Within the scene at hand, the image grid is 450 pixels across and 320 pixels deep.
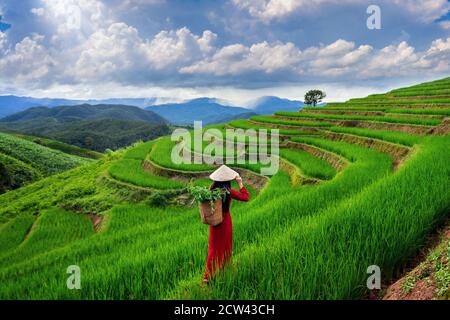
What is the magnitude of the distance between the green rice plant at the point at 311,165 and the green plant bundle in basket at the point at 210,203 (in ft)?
21.6

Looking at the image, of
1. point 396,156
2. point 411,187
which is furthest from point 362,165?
point 411,187

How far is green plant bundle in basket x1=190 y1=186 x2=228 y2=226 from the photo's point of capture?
3.03 metres

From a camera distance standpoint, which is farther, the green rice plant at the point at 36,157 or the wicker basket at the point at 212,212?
the green rice plant at the point at 36,157

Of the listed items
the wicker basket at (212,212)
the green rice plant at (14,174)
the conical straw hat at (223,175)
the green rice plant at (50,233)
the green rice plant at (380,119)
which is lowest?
the green rice plant at (14,174)

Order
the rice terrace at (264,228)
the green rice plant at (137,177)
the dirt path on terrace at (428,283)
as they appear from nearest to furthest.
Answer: the dirt path on terrace at (428,283), the rice terrace at (264,228), the green rice plant at (137,177)

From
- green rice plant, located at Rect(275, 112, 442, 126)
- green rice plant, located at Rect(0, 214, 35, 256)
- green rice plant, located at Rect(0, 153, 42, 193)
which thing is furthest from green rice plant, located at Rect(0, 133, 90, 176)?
green rice plant, located at Rect(275, 112, 442, 126)

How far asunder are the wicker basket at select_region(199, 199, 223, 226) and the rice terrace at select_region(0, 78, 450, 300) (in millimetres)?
456

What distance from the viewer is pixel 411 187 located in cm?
469

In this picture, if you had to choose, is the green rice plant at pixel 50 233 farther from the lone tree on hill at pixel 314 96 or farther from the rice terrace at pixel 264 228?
the lone tree on hill at pixel 314 96

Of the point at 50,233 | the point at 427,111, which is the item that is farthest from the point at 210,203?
the point at 427,111

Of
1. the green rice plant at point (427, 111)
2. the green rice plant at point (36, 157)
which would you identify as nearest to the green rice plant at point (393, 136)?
the green rice plant at point (427, 111)

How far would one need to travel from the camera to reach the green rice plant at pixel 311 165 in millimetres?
9383
